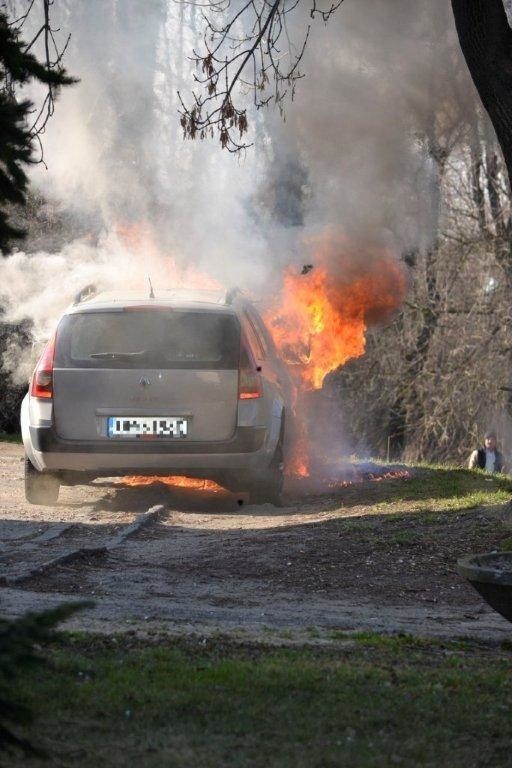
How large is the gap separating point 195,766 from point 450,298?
83.8 feet

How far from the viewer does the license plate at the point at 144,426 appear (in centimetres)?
1110

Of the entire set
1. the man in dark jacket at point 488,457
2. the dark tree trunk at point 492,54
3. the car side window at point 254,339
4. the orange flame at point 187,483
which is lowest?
the man in dark jacket at point 488,457

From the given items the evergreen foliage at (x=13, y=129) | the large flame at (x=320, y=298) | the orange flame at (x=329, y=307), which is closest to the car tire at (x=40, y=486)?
the large flame at (x=320, y=298)

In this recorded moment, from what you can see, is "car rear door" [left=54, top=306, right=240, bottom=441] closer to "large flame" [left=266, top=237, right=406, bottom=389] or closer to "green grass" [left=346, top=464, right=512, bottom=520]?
"green grass" [left=346, top=464, right=512, bottom=520]

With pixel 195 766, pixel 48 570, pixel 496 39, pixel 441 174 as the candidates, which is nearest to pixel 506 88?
pixel 496 39

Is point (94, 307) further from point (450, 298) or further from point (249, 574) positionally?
point (450, 298)

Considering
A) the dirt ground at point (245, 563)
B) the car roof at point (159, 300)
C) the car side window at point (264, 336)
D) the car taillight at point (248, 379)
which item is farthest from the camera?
the car side window at point (264, 336)

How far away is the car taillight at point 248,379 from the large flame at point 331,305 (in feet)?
13.8

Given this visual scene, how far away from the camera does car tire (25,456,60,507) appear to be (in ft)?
38.9

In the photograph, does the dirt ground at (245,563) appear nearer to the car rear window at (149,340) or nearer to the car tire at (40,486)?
the car tire at (40,486)

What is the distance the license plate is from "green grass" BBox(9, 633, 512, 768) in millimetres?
5340

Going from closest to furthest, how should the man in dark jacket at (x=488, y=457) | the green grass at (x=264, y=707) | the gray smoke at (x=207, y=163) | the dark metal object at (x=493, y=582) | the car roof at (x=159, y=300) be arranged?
the green grass at (x=264, y=707) → the dark metal object at (x=493, y=582) → the car roof at (x=159, y=300) → the gray smoke at (x=207, y=163) → the man in dark jacket at (x=488, y=457)

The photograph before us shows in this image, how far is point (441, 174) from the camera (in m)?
18.9

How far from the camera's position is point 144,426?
36.4 ft
